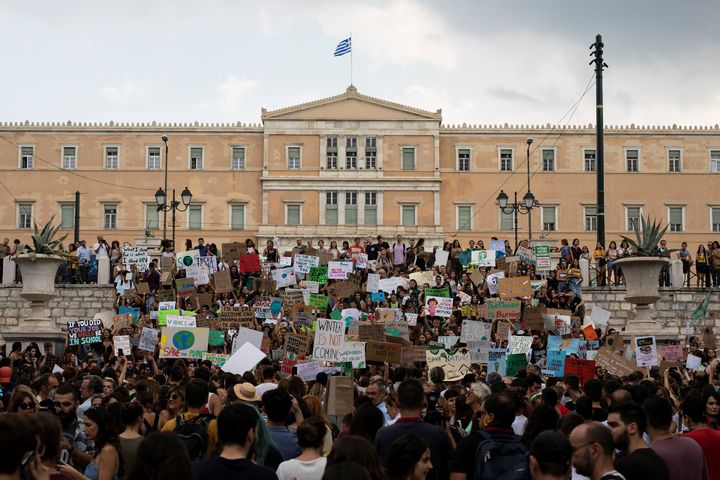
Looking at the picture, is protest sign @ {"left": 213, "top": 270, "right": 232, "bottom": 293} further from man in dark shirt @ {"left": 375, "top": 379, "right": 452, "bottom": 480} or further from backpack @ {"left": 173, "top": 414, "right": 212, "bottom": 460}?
man in dark shirt @ {"left": 375, "top": 379, "right": 452, "bottom": 480}

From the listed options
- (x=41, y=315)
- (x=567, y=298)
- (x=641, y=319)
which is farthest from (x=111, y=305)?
(x=641, y=319)

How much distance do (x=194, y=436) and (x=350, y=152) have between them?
62.2 m

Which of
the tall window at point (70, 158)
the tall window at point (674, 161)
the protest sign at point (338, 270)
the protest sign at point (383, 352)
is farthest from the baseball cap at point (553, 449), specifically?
the tall window at point (674, 161)

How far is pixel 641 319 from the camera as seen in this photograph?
21062 mm

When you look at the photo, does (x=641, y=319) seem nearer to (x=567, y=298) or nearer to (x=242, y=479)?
(x=567, y=298)

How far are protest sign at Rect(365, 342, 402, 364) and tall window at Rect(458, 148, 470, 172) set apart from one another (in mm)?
53086

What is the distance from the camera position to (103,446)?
7.26 m

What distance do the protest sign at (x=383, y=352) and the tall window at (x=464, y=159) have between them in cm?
5309

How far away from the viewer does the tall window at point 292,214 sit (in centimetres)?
6806

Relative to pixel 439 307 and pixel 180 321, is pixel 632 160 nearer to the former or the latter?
pixel 439 307

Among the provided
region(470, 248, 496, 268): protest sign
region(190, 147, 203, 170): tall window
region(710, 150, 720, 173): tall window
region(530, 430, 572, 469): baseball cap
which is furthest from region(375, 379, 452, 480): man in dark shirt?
region(710, 150, 720, 173): tall window

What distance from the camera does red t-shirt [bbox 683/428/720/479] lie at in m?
7.42

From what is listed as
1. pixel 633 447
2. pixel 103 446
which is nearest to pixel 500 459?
pixel 633 447

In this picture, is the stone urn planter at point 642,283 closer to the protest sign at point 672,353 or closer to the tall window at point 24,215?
the protest sign at point 672,353
